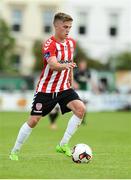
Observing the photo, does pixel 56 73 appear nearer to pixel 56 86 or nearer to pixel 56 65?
pixel 56 86

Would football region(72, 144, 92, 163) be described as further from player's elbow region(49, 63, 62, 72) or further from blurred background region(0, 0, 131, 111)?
blurred background region(0, 0, 131, 111)

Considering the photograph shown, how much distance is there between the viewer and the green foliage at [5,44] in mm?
64562

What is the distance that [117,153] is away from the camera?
594 inches

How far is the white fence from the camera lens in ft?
139

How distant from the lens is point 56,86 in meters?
13.7

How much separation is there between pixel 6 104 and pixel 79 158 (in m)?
29.5

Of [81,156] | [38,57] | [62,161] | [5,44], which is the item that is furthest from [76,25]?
[81,156]

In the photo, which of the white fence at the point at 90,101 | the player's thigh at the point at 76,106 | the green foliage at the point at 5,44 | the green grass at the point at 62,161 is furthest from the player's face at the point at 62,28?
the green foliage at the point at 5,44

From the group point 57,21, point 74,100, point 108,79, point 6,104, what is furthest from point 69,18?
point 108,79

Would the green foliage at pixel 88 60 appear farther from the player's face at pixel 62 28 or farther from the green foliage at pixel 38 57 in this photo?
the player's face at pixel 62 28

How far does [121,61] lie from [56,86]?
52.1 m

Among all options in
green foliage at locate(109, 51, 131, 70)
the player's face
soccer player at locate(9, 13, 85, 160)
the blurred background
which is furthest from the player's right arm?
the blurred background

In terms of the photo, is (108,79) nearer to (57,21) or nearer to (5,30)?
(5,30)

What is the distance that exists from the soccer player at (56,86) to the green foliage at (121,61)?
5070cm
